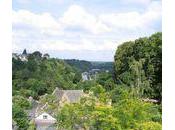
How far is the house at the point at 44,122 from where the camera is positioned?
3061 millimetres

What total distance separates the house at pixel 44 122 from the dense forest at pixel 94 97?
0.15ft

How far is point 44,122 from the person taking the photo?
10.9 ft

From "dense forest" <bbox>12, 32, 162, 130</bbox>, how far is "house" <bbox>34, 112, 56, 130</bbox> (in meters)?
0.04

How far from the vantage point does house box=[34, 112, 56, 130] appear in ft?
10.0

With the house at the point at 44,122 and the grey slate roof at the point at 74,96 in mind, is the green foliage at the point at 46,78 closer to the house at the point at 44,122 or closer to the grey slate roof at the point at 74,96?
the grey slate roof at the point at 74,96

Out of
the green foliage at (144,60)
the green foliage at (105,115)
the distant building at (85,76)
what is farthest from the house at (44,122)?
the green foliage at (144,60)

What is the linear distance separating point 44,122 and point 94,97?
0.79 meters

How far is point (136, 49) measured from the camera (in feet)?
25.2

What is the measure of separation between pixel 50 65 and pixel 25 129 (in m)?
1.70

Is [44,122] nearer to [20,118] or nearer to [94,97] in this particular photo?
[20,118]

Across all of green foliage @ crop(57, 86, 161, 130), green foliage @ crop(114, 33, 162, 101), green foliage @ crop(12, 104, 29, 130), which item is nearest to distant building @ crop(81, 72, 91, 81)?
green foliage @ crop(114, 33, 162, 101)

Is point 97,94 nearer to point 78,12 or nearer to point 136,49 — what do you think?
point 78,12
